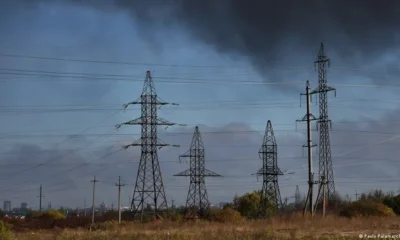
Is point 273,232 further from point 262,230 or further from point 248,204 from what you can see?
point 248,204

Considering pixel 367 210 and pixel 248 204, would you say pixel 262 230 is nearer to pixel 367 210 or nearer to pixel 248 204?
pixel 367 210

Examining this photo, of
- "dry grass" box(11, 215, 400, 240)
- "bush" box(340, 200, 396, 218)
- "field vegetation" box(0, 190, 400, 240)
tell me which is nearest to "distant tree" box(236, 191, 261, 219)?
"field vegetation" box(0, 190, 400, 240)

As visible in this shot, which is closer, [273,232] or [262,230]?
[273,232]

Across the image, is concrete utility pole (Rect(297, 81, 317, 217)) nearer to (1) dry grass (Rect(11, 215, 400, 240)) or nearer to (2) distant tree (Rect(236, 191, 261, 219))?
(1) dry grass (Rect(11, 215, 400, 240))

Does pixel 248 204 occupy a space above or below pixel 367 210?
below

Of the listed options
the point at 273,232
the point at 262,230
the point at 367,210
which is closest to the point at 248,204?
the point at 367,210

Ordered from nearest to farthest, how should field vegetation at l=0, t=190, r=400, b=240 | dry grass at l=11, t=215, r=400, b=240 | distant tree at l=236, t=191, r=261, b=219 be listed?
dry grass at l=11, t=215, r=400, b=240 → field vegetation at l=0, t=190, r=400, b=240 → distant tree at l=236, t=191, r=261, b=219

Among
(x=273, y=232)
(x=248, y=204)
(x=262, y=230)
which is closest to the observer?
(x=273, y=232)

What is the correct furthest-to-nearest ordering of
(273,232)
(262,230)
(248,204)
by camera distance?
A: (248,204)
(262,230)
(273,232)

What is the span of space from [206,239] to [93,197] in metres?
78.8

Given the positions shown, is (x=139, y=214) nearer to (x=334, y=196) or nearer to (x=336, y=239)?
(x=334, y=196)

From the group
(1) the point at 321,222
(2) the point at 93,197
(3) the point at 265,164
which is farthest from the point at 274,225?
(2) the point at 93,197

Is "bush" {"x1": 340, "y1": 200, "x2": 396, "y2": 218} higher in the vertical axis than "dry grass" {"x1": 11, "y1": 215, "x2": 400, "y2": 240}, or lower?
higher

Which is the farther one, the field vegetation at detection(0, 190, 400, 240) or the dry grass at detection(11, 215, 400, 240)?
the field vegetation at detection(0, 190, 400, 240)
